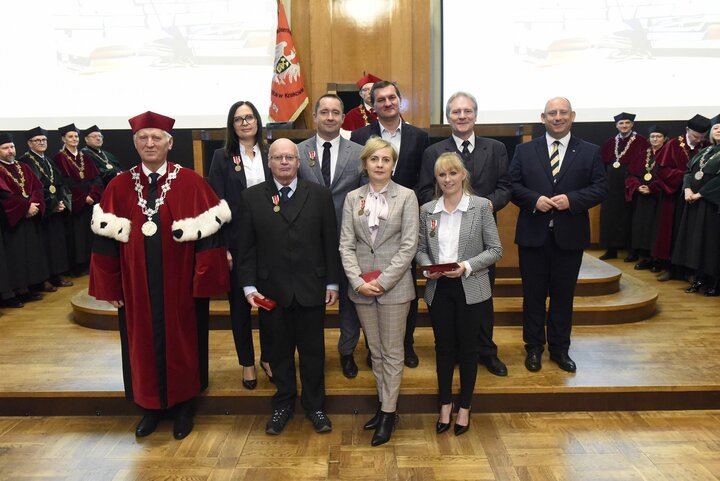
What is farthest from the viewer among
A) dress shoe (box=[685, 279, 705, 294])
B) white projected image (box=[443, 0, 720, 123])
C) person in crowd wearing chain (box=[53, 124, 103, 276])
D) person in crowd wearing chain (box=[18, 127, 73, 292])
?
white projected image (box=[443, 0, 720, 123])

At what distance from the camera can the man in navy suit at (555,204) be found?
2.95 m

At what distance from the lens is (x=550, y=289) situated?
Result: 3133 mm

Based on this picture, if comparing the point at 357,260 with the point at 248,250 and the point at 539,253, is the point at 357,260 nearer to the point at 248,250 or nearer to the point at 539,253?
the point at 248,250

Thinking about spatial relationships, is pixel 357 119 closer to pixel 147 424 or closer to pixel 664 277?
pixel 147 424

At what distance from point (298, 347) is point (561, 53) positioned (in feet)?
17.4

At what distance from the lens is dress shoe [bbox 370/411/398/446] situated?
8.85 feet

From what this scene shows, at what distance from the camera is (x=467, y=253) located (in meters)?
2.64

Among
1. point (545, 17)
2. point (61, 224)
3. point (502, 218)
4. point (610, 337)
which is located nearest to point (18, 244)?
A: point (61, 224)

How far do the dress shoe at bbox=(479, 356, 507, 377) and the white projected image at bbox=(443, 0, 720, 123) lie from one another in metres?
3.90

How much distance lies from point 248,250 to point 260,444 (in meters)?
0.98

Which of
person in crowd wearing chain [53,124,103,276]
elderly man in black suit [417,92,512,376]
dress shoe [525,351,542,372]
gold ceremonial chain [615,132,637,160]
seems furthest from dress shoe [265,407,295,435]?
gold ceremonial chain [615,132,637,160]

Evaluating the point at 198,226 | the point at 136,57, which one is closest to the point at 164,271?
the point at 198,226

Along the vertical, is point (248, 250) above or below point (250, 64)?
below

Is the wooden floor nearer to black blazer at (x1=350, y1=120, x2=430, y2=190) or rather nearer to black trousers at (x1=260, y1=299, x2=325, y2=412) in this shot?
black trousers at (x1=260, y1=299, x2=325, y2=412)
